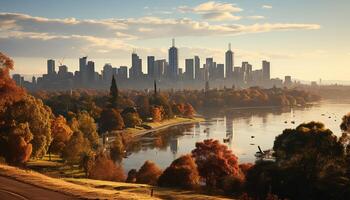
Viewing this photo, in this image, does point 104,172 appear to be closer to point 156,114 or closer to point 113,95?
point 113,95

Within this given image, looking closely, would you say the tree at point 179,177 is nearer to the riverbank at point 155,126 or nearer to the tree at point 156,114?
the riverbank at point 155,126

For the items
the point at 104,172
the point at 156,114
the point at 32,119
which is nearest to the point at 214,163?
the point at 104,172

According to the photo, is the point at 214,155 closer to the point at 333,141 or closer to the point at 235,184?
the point at 235,184

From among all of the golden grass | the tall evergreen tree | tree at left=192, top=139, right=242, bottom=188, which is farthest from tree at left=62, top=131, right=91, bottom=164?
the tall evergreen tree

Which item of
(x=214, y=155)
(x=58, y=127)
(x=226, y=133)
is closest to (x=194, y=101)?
(x=226, y=133)

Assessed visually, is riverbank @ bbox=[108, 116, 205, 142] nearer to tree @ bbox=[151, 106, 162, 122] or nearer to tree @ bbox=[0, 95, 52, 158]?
tree @ bbox=[151, 106, 162, 122]

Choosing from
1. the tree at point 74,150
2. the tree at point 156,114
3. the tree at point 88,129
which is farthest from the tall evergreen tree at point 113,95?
the tree at point 74,150
